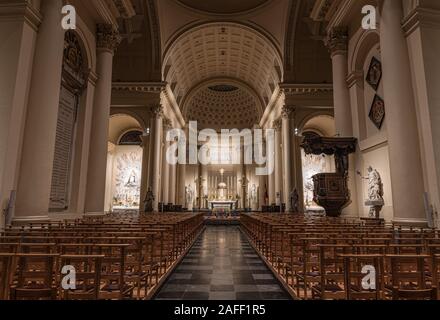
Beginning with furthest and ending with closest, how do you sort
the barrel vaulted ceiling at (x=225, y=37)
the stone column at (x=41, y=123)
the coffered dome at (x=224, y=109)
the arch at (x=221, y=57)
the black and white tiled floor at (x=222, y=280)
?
the coffered dome at (x=224, y=109) < the arch at (x=221, y=57) < the barrel vaulted ceiling at (x=225, y=37) < the stone column at (x=41, y=123) < the black and white tiled floor at (x=222, y=280)

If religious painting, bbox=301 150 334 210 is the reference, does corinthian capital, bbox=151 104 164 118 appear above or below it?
above

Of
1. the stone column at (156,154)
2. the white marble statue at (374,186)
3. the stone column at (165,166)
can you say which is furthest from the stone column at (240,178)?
the white marble statue at (374,186)

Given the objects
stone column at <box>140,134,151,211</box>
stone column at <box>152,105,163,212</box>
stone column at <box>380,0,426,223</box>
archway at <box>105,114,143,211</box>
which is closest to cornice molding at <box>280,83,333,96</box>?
stone column at <box>152,105,163,212</box>

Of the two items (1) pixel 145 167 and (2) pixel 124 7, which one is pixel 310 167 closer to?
(1) pixel 145 167

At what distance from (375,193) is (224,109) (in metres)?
25.1

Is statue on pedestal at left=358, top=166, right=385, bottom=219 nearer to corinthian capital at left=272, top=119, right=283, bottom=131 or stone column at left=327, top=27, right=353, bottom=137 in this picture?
stone column at left=327, top=27, right=353, bottom=137

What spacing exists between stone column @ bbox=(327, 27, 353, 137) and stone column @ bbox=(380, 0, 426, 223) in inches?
138

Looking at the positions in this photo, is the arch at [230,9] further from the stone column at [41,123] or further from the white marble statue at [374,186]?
the white marble statue at [374,186]

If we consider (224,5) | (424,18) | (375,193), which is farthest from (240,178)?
(424,18)

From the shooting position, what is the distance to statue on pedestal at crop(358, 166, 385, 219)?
29.3 ft

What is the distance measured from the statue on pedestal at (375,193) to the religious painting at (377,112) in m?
1.68

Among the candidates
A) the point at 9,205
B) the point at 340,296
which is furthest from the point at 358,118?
the point at 9,205

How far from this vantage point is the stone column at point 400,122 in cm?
693
